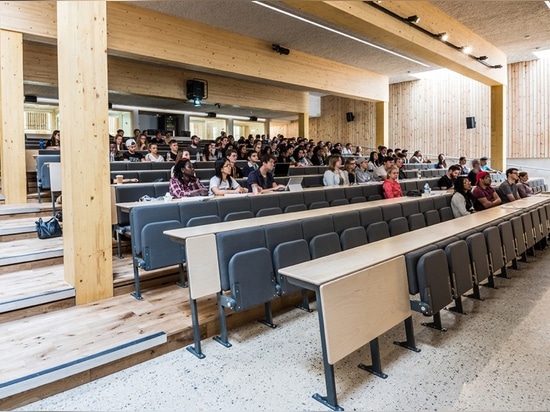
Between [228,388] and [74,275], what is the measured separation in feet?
5.14

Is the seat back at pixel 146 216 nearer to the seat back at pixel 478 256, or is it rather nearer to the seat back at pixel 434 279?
the seat back at pixel 434 279

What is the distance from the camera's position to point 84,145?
283cm

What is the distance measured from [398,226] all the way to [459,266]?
122 cm

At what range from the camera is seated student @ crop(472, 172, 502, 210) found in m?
4.91

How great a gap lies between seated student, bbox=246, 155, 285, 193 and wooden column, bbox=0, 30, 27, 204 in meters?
3.24

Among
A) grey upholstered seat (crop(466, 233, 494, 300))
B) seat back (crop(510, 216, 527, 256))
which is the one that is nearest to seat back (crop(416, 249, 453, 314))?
grey upholstered seat (crop(466, 233, 494, 300))

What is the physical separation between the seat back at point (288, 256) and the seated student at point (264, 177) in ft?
6.64

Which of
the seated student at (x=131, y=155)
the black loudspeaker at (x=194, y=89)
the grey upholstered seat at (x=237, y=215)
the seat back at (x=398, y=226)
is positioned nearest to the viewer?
the grey upholstered seat at (x=237, y=215)

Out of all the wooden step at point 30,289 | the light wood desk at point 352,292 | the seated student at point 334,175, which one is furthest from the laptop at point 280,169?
the light wood desk at point 352,292

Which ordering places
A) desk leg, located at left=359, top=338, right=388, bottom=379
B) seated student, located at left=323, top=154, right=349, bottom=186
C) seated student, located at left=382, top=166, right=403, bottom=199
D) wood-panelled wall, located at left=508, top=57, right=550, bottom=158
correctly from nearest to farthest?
desk leg, located at left=359, top=338, right=388, bottom=379
seated student, located at left=382, top=166, right=403, bottom=199
seated student, located at left=323, top=154, right=349, bottom=186
wood-panelled wall, located at left=508, top=57, right=550, bottom=158

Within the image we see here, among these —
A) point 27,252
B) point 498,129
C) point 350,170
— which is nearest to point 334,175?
point 350,170

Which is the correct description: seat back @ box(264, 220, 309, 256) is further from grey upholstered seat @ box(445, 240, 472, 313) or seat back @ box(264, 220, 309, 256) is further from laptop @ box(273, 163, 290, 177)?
laptop @ box(273, 163, 290, 177)

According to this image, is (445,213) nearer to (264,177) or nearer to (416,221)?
(416,221)

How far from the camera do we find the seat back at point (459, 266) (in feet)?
8.32
